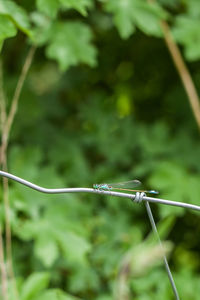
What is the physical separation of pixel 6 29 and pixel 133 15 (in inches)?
39.7

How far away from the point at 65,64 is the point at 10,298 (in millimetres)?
1098

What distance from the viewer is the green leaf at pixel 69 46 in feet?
6.38

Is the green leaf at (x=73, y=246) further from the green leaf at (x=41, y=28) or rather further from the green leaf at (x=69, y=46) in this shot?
the green leaf at (x=41, y=28)

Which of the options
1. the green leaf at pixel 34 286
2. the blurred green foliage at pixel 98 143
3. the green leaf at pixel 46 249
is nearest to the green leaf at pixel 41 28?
the blurred green foliage at pixel 98 143

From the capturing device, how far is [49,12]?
1.39 meters

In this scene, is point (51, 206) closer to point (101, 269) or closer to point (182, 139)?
point (101, 269)

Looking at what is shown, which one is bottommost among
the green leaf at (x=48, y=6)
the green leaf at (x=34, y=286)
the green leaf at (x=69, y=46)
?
the green leaf at (x=34, y=286)

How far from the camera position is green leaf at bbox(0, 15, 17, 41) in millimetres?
1109

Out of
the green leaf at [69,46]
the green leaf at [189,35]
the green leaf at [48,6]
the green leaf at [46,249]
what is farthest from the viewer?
the green leaf at [189,35]

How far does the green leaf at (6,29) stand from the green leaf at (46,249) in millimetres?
1070

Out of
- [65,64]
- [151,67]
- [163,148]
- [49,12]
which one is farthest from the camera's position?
[151,67]

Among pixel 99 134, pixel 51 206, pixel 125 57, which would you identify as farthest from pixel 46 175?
pixel 125 57

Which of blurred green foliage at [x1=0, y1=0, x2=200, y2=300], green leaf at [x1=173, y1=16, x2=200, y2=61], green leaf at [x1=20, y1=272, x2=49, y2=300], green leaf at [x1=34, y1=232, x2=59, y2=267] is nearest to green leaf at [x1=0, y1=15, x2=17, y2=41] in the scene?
blurred green foliage at [x1=0, y1=0, x2=200, y2=300]

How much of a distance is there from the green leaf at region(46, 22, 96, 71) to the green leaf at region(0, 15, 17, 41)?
0.79 metres
